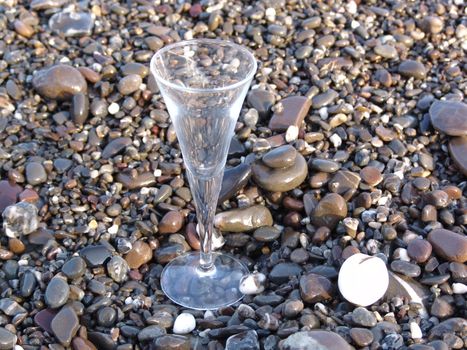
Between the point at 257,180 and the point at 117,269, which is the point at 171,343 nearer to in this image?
the point at 117,269

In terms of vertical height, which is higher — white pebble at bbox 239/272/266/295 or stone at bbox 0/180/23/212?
white pebble at bbox 239/272/266/295

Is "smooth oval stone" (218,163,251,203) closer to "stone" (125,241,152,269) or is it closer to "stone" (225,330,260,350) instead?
"stone" (125,241,152,269)

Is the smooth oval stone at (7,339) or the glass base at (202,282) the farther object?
the glass base at (202,282)

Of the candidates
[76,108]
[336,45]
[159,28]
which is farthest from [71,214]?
[336,45]

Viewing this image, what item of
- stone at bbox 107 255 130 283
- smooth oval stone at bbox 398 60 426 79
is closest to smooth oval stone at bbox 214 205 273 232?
stone at bbox 107 255 130 283

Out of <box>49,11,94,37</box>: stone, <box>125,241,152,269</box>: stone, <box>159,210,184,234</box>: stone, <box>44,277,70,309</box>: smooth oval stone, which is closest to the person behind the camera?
<box>44,277,70,309</box>: smooth oval stone

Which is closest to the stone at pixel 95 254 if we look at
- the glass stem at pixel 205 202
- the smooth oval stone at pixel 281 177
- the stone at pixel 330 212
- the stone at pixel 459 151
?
the glass stem at pixel 205 202

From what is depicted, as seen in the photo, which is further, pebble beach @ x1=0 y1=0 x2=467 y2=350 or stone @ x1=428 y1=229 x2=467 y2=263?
stone @ x1=428 y1=229 x2=467 y2=263

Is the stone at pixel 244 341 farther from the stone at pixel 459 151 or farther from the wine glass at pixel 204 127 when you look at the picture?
the stone at pixel 459 151
